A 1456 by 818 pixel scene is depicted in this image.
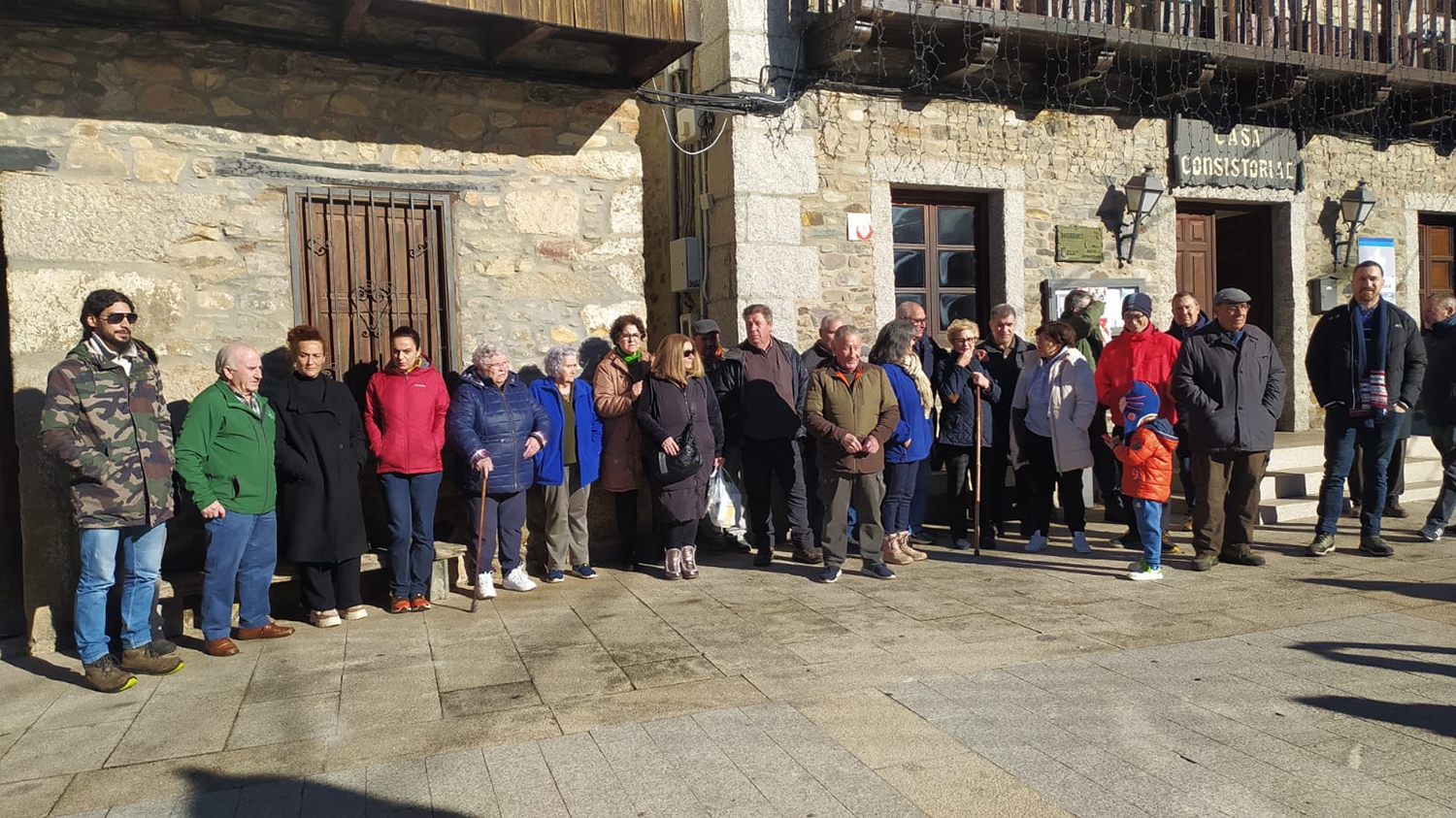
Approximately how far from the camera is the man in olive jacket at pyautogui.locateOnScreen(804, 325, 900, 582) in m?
6.22

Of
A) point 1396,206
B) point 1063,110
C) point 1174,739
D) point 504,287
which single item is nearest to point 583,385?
point 504,287

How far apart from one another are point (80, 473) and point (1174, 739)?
4476 millimetres

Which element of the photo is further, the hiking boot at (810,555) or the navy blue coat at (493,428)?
the hiking boot at (810,555)

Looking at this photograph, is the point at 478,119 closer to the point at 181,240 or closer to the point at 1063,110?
the point at 181,240

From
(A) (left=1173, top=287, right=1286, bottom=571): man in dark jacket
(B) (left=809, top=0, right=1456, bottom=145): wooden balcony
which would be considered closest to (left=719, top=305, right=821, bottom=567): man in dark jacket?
(A) (left=1173, top=287, right=1286, bottom=571): man in dark jacket

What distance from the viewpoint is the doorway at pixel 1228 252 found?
10.2 m

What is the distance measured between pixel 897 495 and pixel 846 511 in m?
0.53

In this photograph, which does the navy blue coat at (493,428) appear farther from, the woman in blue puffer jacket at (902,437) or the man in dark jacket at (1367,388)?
the man in dark jacket at (1367,388)

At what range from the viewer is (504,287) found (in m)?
6.69

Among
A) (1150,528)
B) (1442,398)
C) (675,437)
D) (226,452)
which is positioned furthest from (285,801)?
(1442,398)

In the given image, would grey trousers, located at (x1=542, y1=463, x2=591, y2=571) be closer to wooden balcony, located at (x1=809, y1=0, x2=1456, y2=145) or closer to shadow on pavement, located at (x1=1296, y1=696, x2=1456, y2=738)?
wooden balcony, located at (x1=809, y1=0, x2=1456, y2=145)

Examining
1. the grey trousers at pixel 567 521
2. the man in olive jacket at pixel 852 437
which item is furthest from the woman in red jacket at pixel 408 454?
the man in olive jacket at pixel 852 437

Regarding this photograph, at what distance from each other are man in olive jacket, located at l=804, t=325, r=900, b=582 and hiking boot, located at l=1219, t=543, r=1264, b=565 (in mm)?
2065

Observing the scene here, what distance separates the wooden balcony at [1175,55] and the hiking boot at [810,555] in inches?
148
